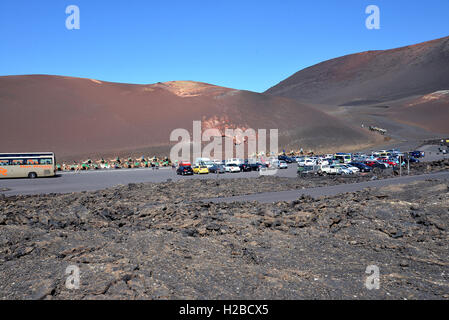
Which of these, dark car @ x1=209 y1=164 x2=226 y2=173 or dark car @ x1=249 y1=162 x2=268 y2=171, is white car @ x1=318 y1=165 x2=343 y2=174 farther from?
dark car @ x1=209 y1=164 x2=226 y2=173

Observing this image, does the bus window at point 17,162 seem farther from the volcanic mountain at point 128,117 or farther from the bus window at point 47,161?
the volcanic mountain at point 128,117

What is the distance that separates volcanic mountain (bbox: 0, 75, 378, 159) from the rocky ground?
73.9 meters

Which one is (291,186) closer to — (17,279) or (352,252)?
(352,252)

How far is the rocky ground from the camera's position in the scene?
805 cm

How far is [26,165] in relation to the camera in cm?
4369

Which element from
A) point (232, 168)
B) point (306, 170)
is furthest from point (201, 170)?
point (306, 170)

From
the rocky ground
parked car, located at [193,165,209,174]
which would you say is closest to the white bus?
parked car, located at [193,165,209,174]

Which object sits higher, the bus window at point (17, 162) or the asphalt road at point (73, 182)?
the bus window at point (17, 162)

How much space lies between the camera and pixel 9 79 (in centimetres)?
11388

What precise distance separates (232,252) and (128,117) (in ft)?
332

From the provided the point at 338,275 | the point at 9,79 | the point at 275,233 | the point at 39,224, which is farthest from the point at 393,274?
the point at 9,79

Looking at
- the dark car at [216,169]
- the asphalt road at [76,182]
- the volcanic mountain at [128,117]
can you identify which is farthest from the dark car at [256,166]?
the volcanic mountain at [128,117]

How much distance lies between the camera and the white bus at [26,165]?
1694 inches

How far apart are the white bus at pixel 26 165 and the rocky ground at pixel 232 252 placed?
97.4 feet
